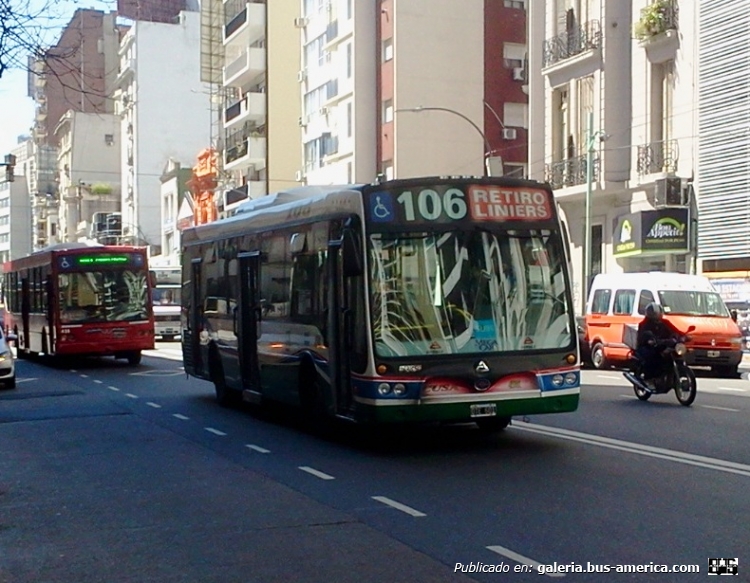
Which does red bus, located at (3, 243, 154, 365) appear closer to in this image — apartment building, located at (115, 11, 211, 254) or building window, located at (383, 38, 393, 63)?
building window, located at (383, 38, 393, 63)

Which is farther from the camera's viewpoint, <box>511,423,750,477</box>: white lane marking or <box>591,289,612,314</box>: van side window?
<box>591,289,612,314</box>: van side window

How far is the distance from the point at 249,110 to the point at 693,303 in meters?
43.6

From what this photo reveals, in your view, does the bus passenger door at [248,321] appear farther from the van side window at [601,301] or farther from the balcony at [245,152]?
the balcony at [245,152]

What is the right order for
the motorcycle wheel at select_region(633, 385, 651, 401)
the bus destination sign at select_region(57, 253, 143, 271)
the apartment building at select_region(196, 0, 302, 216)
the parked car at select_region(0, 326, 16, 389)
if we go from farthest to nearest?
the apartment building at select_region(196, 0, 302, 216)
the bus destination sign at select_region(57, 253, 143, 271)
the parked car at select_region(0, 326, 16, 389)
the motorcycle wheel at select_region(633, 385, 651, 401)

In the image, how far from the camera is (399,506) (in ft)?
31.3

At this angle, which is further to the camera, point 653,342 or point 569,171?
point 569,171

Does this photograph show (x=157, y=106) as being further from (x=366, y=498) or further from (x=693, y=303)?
(x=366, y=498)

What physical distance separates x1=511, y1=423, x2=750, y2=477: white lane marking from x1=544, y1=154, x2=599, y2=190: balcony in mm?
23362

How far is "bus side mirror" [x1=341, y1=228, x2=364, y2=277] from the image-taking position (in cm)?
1220

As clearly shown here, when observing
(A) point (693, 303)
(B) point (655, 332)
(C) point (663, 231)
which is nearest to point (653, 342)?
(B) point (655, 332)

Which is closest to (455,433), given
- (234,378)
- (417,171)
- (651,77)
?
(234,378)

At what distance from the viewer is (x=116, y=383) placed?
24.1m

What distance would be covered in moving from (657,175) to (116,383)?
17.9m

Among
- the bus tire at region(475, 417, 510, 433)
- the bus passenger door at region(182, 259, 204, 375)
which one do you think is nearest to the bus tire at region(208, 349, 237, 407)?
the bus passenger door at region(182, 259, 204, 375)
